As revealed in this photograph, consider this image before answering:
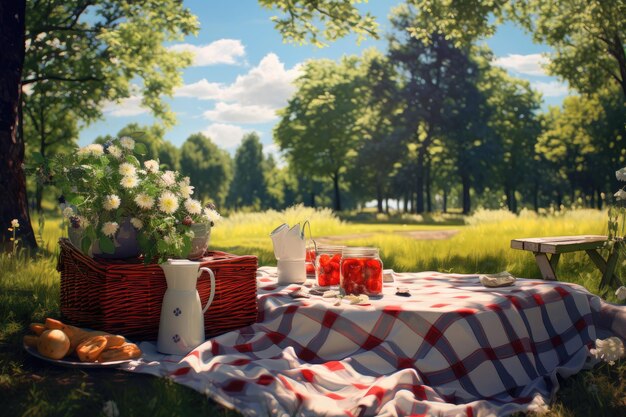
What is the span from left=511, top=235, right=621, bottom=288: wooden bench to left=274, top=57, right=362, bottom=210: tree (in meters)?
23.9

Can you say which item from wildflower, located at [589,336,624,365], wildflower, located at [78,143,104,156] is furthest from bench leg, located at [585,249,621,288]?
wildflower, located at [78,143,104,156]

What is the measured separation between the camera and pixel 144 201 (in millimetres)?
3684

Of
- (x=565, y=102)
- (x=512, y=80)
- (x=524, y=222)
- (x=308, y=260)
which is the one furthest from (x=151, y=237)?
(x=512, y=80)

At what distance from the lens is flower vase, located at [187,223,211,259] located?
157 inches

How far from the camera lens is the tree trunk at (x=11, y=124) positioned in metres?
7.34

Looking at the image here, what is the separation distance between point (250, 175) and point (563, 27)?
40.4 metres

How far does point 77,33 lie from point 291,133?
1909 cm

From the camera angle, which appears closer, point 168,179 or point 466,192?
point 168,179

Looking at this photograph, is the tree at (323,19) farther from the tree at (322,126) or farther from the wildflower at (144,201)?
the tree at (322,126)

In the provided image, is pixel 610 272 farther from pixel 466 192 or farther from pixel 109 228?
pixel 466 192

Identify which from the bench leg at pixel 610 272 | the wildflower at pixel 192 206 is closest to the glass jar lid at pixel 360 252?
the wildflower at pixel 192 206

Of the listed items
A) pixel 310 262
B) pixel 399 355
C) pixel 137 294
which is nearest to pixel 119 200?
pixel 137 294

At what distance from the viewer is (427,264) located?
772 cm

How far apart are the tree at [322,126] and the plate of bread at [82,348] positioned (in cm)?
2638
